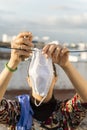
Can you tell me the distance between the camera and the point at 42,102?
2.06m

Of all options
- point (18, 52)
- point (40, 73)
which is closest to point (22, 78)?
point (40, 73)

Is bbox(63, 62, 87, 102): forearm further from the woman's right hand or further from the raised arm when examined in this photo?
the woman's right hand

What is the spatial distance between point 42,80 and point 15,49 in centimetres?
23

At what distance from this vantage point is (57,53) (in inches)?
76.6

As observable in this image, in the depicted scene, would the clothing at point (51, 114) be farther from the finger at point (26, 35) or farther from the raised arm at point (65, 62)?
the finger at point (26, 35)

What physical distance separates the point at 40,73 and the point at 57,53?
202 millimetres

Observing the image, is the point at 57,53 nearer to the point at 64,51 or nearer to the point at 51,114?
the point at 64,51

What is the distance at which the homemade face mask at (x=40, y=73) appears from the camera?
2.07m

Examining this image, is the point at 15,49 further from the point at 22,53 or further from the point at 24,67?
the point at 24,67

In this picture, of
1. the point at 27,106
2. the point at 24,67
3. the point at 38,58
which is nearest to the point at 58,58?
the point at 38,58

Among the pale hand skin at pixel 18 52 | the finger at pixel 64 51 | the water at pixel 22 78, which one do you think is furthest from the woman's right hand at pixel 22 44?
the water at pixel 22 78

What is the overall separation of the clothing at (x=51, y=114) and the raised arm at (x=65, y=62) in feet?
0.26

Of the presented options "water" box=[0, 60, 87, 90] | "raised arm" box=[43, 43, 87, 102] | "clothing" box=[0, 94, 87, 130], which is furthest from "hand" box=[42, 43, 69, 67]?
"water" box=[0, 60, 87, 90]

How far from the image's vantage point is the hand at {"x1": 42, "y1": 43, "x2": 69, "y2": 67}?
6.37ft
